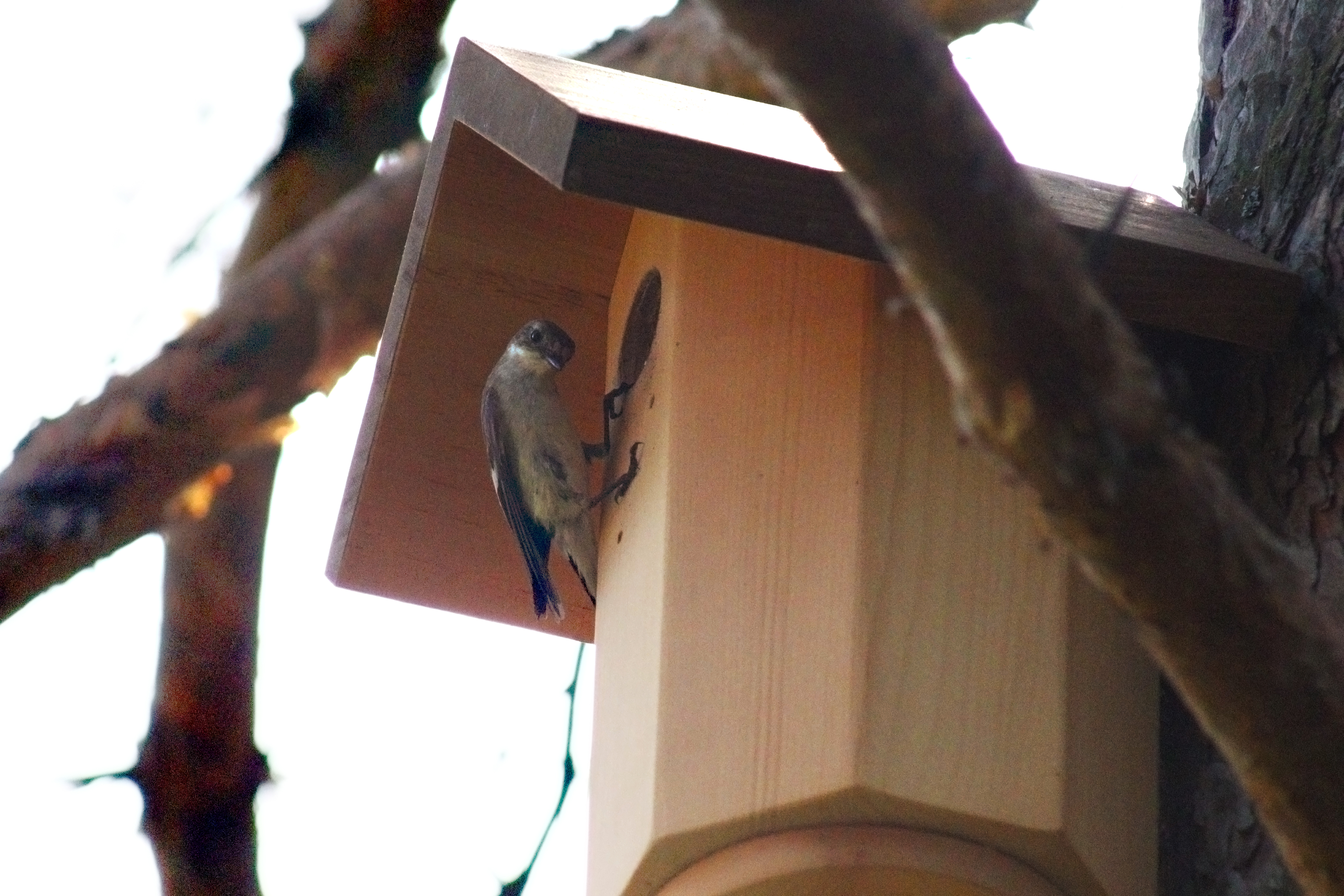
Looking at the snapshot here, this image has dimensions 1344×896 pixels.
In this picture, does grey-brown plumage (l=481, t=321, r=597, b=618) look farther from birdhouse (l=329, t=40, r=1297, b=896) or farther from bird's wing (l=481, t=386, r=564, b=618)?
birdhouse (l=329, t=40, r=1297, b=896)

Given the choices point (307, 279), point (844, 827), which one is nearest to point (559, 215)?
point (307, 279)

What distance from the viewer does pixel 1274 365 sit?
214 cm

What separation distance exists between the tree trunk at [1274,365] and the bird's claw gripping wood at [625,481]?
74cm

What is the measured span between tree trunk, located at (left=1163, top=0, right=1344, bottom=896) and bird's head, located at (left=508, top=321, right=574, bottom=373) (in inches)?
38.2

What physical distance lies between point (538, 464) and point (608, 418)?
190 millimetres

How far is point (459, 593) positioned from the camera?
2992 mm

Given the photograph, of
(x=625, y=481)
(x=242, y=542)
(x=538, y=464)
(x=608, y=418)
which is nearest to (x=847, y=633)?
(x=625, y=481)

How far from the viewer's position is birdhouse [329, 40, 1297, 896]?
1.91 m

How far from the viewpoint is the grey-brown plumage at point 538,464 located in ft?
9.06

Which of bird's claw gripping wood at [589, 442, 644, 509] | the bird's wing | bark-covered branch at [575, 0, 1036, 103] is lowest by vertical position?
bird's claw gripping wood at [589, 442, 644, 509]

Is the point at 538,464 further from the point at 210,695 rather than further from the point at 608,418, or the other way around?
the point at 210,695

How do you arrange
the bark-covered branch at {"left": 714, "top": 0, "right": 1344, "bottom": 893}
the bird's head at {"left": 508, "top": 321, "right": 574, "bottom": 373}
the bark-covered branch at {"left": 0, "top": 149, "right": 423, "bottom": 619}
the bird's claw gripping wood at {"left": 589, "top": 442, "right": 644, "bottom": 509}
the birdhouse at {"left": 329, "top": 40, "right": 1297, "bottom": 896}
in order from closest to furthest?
the bark-covered branch at {"left": 714, "top": 0, "right": 1344, "bottom": 893} → the birdhouse at {"left": 329, "top": 40, "right": 1297, "bottom": 896} → the bird's claw gripping wood at {"left": 589, "top": 442, "right": 644, "bottom": 509} → the bark-covered branch at {"left": 0, "top": 149, "right": 423, "bottom": 619} → the bird's head at {"left": 508, "top": 321, "right": 574, "bottom": 373}

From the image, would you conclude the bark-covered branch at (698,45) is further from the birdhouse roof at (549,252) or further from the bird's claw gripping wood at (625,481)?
the bird's claw gripping wood at (625,481)

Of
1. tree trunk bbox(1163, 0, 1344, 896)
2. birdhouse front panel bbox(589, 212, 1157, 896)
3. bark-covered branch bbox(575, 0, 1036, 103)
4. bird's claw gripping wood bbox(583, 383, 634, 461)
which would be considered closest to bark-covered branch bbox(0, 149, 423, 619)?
bird's claw gripping wood bbox(583, 383, 634, 461)
